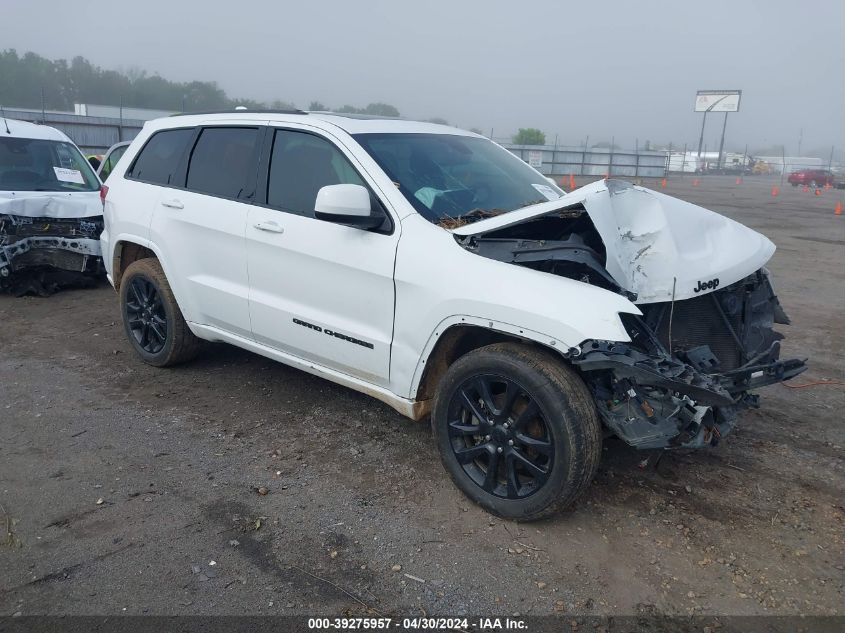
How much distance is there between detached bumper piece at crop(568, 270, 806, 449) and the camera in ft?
9.94

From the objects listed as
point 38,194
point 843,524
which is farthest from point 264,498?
point 38,194

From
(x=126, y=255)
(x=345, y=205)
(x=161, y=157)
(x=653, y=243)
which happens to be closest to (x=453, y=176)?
(x=345, y=205)

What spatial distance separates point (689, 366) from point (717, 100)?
80.6 meters

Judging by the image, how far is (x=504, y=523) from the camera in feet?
11.3

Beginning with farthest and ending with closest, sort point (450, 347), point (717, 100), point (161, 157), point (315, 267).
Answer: point (717, 100), point (161, 157), point (315, 267), point (450, 347)

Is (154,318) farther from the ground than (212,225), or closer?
closer

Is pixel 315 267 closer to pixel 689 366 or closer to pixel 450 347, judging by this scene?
pixel 450 347

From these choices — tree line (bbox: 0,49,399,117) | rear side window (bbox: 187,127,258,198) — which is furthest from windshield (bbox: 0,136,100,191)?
tree line (bbox: 0,49,399,117)

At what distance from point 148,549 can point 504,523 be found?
1.68 m

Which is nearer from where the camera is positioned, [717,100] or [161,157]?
[161,157]

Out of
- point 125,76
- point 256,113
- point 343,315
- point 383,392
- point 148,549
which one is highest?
point 125,76

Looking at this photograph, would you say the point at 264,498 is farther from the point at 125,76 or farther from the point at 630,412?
the point at 125,76

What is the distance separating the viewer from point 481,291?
3.37 m

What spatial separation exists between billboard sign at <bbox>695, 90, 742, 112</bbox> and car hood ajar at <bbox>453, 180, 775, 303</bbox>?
78.0 metres
